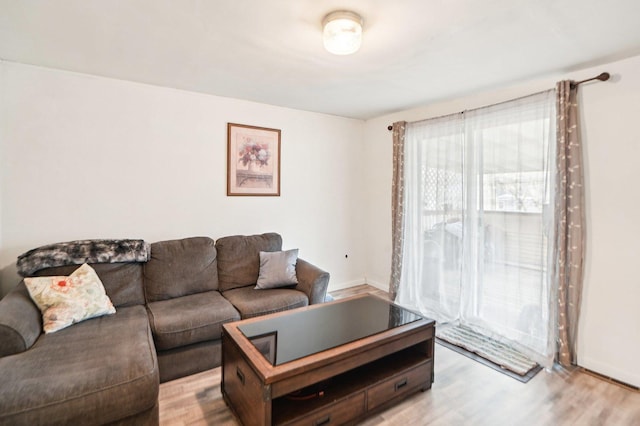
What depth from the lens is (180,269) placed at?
8.85ft

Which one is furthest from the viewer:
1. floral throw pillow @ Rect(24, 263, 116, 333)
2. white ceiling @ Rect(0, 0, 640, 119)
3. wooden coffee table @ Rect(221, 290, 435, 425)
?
floral throw pillow @ Rect(24, 263, 116, 333)

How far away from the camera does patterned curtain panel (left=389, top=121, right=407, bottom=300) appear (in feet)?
12.1

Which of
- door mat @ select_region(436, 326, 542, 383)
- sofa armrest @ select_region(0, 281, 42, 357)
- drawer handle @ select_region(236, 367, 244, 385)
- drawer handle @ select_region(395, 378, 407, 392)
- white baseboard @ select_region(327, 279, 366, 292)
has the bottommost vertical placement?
door mat @ select_region(436, 326, 542, 383)

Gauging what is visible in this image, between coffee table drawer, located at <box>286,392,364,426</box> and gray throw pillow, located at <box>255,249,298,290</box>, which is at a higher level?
gray throw pillow, located at <box>255,249,298,290</box>

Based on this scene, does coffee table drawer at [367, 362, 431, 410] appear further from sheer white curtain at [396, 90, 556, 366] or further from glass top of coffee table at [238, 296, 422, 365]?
sheer white curtain at [396, 90, 556, 366]

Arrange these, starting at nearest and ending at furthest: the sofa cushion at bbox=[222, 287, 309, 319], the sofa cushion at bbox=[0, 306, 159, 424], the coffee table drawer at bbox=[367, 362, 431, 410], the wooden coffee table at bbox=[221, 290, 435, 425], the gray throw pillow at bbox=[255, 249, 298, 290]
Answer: the sofa cushion at bbox=[0, 306, 159, 424] < the wooden coffee table at bbox=[221, 290, 435, 425] < the coffee table drawer at bbox=[367, 362, 431, 410] < the sofa cushion at bbox=[222, 287, 309, 319] < the gray throw pillow at bbox=[255, 249, 298, 290]

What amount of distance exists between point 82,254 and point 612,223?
399cm

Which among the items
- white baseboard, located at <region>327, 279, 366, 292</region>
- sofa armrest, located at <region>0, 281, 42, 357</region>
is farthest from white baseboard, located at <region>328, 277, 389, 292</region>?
sofa armrest, located at <region>0, 281, 42, 357</region>

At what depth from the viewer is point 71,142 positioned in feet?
8.44

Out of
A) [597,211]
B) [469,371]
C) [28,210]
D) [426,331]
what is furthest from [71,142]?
[597,211]

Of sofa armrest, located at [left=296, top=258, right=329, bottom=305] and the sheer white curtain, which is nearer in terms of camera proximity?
the sheer white curtain

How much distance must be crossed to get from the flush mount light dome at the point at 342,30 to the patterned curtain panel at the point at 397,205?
6.60 feet

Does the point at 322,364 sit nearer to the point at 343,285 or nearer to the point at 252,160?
the point at 252,160

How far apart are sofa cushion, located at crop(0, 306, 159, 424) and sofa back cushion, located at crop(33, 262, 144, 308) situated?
0.54 meters
